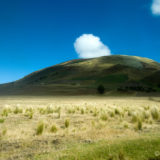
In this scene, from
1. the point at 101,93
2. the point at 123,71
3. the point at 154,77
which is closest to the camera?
the point at 101,93

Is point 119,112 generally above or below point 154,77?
below

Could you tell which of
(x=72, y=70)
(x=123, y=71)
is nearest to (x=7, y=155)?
(x=123, y=71)

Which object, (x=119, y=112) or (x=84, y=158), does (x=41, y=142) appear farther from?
(x=119, y=112)

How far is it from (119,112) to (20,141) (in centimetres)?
993

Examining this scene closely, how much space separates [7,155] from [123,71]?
465 feet

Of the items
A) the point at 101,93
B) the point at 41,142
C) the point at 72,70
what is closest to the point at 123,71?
the point at 72,70

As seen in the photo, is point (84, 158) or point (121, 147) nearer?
point (84, 158)

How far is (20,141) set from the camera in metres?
6.60

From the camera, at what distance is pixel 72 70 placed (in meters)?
173

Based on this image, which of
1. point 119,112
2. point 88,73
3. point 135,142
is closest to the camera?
point 135,142

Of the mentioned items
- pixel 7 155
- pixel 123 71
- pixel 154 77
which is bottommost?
pixel 7 155

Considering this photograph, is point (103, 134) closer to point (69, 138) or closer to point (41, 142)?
point (69, 138)

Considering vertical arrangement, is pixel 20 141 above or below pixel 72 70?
below

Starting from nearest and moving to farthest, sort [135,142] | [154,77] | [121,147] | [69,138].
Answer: [121,147] < [135,142] < [69,138] < [154,77]
